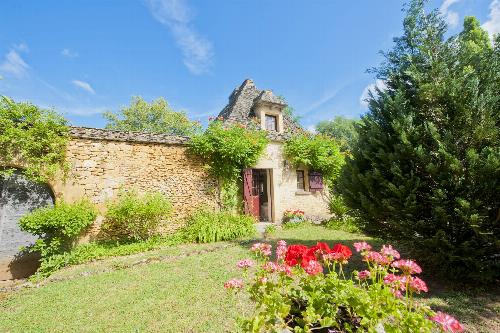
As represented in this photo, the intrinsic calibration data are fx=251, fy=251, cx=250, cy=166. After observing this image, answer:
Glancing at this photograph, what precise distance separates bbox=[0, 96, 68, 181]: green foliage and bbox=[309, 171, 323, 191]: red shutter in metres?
9.92

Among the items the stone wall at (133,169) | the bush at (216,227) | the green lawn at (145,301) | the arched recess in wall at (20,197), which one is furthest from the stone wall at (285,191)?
the arched recess in wall at (20,197)

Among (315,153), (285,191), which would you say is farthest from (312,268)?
(315,153)

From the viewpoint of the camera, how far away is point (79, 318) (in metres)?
4.03

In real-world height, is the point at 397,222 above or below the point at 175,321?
above

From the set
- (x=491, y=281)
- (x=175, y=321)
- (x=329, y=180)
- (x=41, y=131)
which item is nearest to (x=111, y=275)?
(x=175, y=321)

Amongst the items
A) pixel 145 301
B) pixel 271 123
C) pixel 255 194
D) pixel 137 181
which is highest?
pixel 271 123

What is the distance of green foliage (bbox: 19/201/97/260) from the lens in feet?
21.2

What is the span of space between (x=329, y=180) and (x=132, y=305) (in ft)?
34.9

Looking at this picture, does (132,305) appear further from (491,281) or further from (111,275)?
(491,281)

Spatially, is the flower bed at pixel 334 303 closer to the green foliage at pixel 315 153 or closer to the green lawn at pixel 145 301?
the green lawn at pixel 145 301

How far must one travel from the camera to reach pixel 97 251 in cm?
731

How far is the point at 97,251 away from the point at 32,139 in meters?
3.70

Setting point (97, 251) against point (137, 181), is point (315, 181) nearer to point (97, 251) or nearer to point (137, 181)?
point (137, 181)

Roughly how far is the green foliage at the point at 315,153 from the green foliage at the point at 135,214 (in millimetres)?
6208
